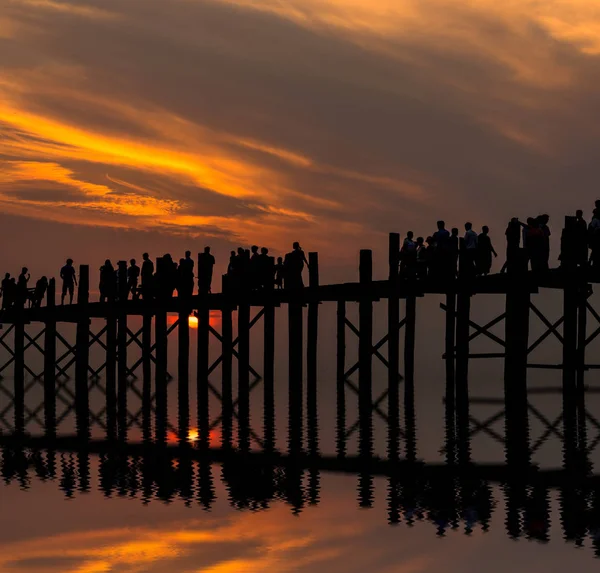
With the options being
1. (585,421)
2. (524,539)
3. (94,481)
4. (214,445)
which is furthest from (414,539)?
(585,421)

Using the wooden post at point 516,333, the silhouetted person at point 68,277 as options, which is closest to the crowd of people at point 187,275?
the silhouetted person at point 68,277

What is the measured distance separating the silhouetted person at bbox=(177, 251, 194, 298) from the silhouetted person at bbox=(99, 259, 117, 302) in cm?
257

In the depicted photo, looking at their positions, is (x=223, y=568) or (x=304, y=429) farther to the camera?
(x=304, y=429)

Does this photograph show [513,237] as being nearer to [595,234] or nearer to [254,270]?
[595,234]

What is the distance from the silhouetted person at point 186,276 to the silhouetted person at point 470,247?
409 inches

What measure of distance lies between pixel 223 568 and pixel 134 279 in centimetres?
2749

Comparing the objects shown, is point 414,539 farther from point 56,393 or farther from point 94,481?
point 56,393

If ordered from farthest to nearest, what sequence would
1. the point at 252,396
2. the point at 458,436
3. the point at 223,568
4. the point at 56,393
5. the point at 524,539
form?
1. the point at 56,393
2. the point at 252,396
3. the point at 458,436
4. the point at 524,539
5. the point at 223,568

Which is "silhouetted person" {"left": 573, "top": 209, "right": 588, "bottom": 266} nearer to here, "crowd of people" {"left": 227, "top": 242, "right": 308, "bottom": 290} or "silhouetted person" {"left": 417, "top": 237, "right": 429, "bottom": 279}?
"silhouetted person" {"left": 417, "top": 237, "right": 429, "bottom": 279}

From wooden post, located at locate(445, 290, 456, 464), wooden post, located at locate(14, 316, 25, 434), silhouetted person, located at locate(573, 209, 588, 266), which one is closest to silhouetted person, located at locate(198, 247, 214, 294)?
wooden post, located at locate(14, 316, 25, 434)

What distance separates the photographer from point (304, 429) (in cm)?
2712

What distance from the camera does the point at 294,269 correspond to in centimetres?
3666

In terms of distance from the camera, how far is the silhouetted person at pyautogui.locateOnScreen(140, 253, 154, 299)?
127 ft

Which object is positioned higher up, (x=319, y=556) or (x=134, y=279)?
(x=134, y=279)
